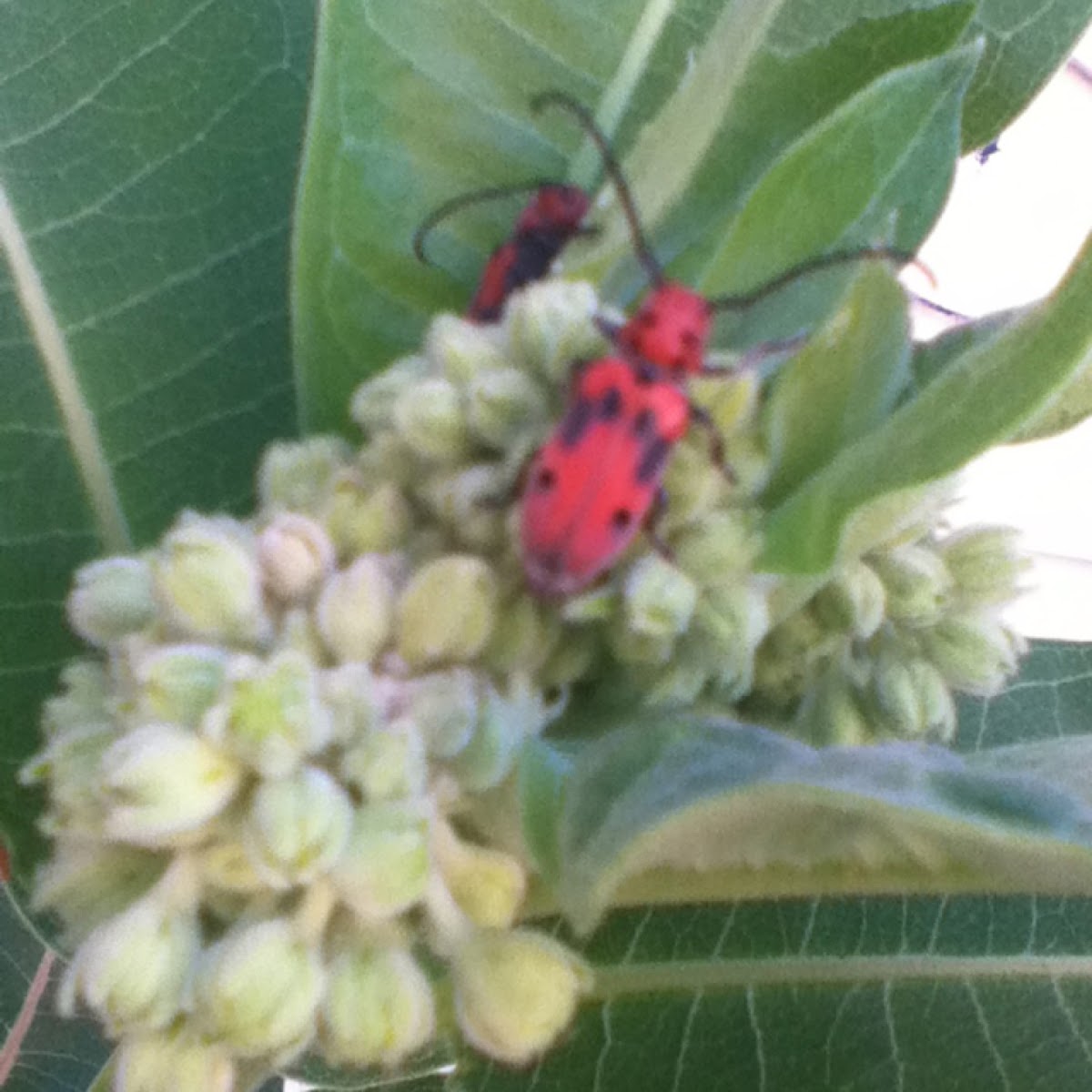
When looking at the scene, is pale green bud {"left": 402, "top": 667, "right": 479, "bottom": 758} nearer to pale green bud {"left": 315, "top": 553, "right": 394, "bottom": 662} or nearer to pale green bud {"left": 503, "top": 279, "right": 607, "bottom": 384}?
pale green bud {"left": 315, "top": 553, "right": 394, "bottom": 662}

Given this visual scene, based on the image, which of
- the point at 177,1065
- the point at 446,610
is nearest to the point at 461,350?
the point at 446,610

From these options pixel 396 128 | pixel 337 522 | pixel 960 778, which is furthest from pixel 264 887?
pixel 396 128

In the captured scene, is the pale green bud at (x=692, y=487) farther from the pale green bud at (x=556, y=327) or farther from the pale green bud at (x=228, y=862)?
the pale green bud at (x=228, y=862)

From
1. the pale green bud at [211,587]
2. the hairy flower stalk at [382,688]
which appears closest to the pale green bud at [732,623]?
the hairy flower stalk at [382,688]

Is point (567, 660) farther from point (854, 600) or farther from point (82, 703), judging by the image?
point (82, 703)

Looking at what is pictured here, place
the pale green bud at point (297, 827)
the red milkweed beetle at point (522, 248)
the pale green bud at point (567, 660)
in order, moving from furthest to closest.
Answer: the red milkweed beetle at point (522, 248), the pale green bud at point (567, 660), the pale green bud at point (297, 827)

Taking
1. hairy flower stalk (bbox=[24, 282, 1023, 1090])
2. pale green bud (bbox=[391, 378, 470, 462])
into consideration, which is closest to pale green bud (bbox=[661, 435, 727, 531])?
hairy flower stalk (bbox=[24, 282, 1023, 1090])

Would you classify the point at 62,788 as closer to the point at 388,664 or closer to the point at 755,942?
the point at 388,664
